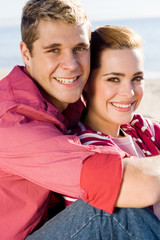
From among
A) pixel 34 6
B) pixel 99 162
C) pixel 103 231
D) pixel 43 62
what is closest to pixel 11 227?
pixel 103 231

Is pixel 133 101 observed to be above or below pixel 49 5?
below

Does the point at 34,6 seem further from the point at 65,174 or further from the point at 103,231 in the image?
the point at 103,231

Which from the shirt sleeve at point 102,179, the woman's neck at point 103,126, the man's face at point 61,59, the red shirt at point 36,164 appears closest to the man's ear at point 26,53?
the man's face at point 61,59

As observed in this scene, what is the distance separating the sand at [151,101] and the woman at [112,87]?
3475 millimetres

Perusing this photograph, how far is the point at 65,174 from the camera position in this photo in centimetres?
210

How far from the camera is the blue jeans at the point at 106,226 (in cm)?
223

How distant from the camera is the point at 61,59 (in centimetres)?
254

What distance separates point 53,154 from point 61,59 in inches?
27.0

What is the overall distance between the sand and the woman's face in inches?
138

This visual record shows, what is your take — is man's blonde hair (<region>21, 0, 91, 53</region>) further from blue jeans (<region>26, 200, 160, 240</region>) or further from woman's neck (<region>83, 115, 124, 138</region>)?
blue jeans (<region>26, 200, 160, 240</region>)

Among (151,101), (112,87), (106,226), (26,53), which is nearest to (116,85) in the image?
(112,87)

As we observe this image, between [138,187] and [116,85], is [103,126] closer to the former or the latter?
[116,85]

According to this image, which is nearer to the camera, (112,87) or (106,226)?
(106,226)

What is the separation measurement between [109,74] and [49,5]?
577 mm
